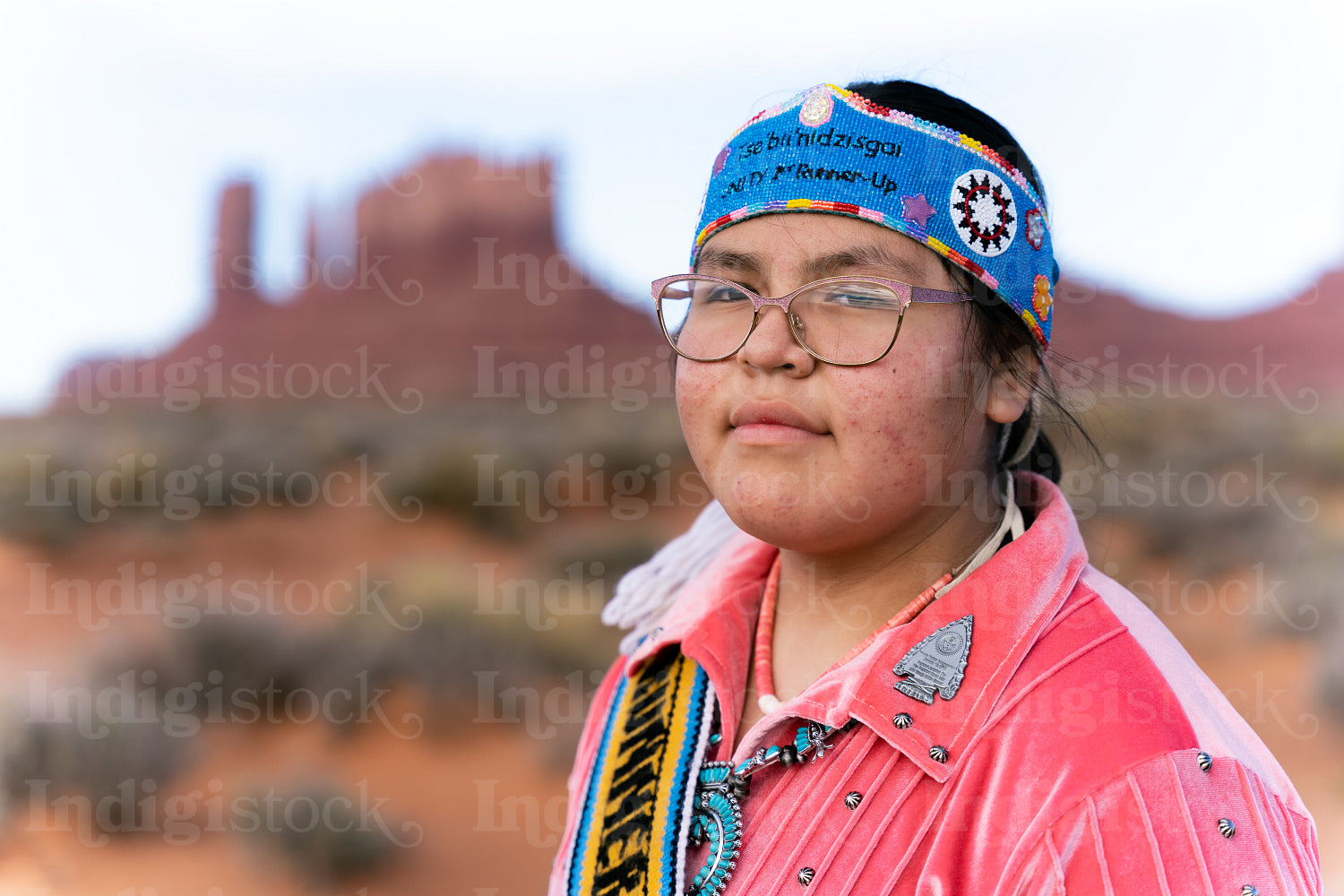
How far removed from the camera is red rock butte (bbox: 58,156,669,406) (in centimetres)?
2873

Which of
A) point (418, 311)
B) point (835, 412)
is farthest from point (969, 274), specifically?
point (418, 311)

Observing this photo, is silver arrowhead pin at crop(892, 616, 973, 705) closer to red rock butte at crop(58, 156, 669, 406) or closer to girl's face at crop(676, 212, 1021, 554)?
girl's face at crop(676, 212, 1021, 554)

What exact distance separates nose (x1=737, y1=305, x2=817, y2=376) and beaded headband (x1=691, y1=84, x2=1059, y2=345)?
0.17m

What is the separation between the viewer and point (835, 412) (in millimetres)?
1337

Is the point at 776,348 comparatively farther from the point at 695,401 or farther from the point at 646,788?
the point at 646,788

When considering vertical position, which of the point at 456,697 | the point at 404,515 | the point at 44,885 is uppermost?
the point at 404,515

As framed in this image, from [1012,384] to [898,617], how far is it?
402mm

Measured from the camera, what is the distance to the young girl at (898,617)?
1119mm

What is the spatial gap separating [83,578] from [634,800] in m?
10.8

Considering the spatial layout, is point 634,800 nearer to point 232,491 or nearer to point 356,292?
point 232,491

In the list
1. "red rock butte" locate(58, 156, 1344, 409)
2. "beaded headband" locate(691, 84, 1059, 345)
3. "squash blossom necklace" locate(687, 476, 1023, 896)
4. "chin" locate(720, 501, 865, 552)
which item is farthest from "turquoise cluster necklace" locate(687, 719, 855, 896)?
"red rock butte" locate(58, 156, 1344, 409)

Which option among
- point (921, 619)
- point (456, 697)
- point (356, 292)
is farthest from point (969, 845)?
point (356, 292)

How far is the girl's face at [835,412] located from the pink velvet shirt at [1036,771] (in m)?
0.16

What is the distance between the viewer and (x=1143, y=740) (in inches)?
43.9
